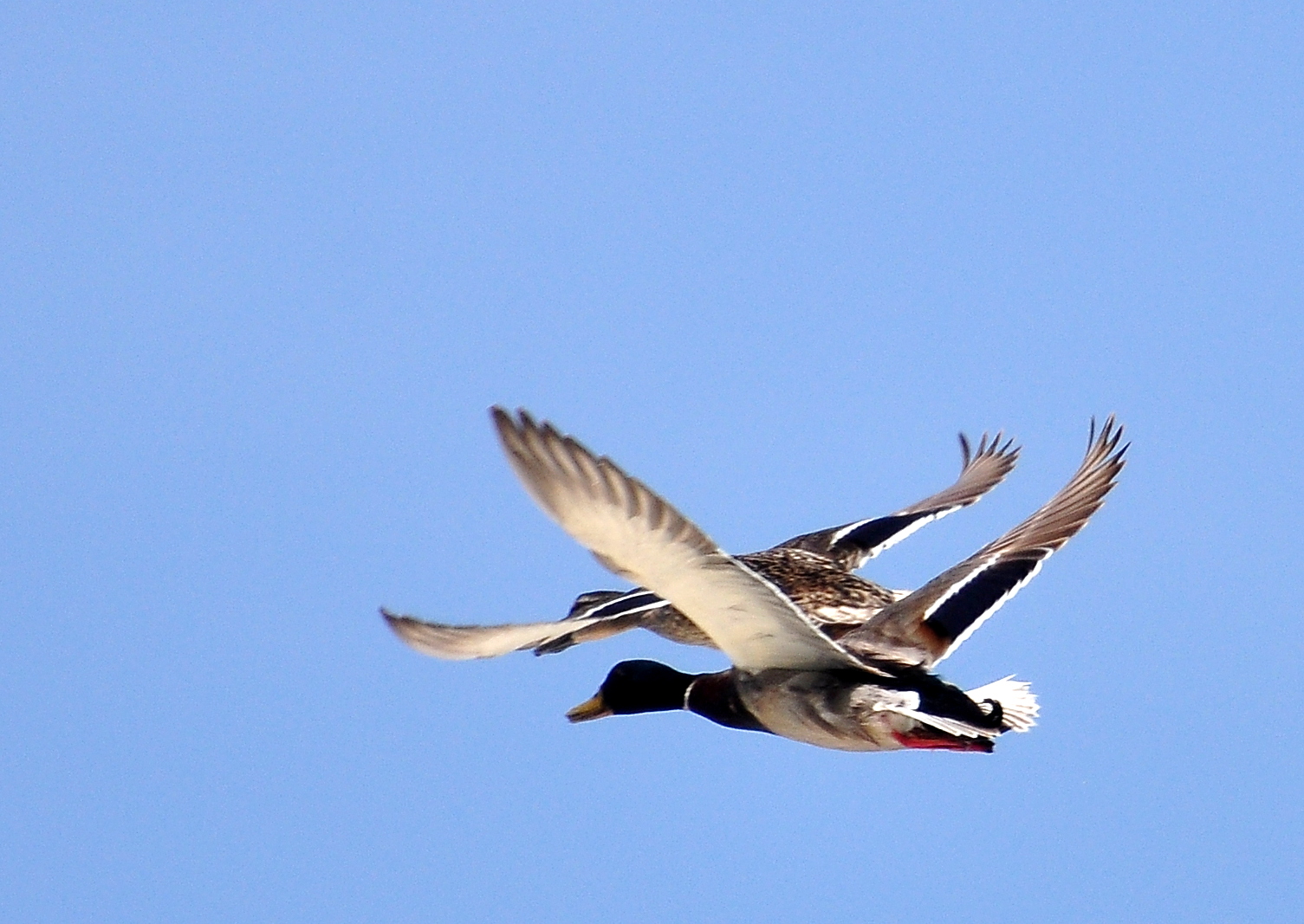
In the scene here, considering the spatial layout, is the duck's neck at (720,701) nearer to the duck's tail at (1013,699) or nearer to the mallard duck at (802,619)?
the mallard duck at (802,619)

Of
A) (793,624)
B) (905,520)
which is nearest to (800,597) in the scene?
(905,520)

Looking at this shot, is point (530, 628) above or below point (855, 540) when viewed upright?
below

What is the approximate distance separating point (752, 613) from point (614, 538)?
92 cm

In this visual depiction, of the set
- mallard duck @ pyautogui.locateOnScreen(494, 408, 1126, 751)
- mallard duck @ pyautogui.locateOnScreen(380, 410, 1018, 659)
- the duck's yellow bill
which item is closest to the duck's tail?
mallard duck @ pyautogui.locateOnScreen(494, 408, 1126, 751)

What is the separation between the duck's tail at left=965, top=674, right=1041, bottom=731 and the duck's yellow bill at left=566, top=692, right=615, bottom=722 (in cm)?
186

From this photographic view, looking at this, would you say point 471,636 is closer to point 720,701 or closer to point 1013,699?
point 720,701

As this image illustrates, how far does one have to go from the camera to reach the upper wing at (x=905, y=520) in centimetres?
1319

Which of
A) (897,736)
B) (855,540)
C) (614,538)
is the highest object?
(855,540)

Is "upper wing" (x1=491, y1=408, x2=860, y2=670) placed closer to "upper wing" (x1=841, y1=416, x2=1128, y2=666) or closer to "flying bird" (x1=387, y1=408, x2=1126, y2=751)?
"flying bird" (x1=387, y1=408, x2=1126, y2=751)

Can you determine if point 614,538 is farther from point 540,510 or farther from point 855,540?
point 855,540

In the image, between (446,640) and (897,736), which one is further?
(446,640)

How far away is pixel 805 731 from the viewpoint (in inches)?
359

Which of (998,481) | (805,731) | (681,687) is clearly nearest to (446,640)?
(681,687)

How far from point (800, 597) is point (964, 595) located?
1.99 m
